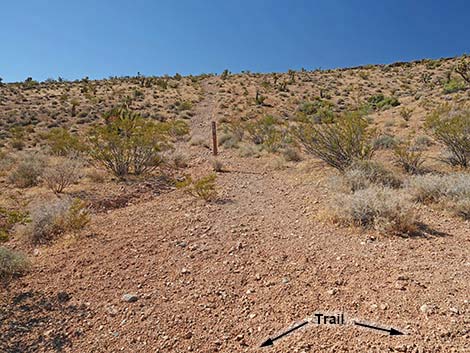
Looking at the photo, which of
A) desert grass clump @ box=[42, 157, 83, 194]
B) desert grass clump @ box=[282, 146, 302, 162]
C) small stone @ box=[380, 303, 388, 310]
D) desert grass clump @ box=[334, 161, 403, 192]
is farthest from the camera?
desert grass clump @ box=[282, 146, 302, 162]

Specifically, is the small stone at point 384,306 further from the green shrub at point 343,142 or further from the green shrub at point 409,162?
the green shrub at point 409,162

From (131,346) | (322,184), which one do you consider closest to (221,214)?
(322,184)

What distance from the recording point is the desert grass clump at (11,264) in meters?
4.37

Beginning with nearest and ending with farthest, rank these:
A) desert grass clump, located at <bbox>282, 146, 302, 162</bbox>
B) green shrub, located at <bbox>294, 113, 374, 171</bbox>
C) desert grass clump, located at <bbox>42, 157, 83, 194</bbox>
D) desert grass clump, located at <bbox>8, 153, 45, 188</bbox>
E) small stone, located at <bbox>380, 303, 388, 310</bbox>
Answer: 1. small stone, located at <bbox>380, 303, 388, 310</bbox>
2. desert grass clump, located at <bbox>42, 157, 83, 194</bbox>
3. green shrub, located at <bbox>294, 113, 374, 171</bbox>
4. desert grass clump, located at <bbox>8, 153, 45, 188</bbox>
5. desert grass clump, located at <bbox>282, 146, 302, 162</bbox>

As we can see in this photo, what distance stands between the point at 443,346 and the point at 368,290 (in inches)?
38.9

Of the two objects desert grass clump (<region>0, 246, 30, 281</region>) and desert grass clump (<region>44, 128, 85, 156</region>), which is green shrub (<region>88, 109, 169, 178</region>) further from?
desert grass clump (<region>0, 246, 30, 281</region>)

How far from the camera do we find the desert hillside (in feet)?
10.2

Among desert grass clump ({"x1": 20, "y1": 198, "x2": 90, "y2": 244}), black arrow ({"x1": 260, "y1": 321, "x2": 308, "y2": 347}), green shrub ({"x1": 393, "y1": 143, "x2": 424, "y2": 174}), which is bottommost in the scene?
black arrow ({"x1": 260, "y1": 321, "x2": 308, "y2": 347})

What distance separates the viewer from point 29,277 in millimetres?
4441

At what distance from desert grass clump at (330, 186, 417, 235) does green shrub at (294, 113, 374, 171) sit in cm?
310

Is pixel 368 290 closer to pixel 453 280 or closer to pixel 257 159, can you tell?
pixel 453 280

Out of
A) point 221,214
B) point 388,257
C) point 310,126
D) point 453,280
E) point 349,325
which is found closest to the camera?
point 349,325

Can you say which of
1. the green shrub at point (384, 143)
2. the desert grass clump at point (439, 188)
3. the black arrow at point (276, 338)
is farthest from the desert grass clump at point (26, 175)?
the green shrub at point (384, 143)

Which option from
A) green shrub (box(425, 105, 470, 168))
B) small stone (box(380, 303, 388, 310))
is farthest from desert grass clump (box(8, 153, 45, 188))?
green shrub (box(425, 105, 470, 168))
